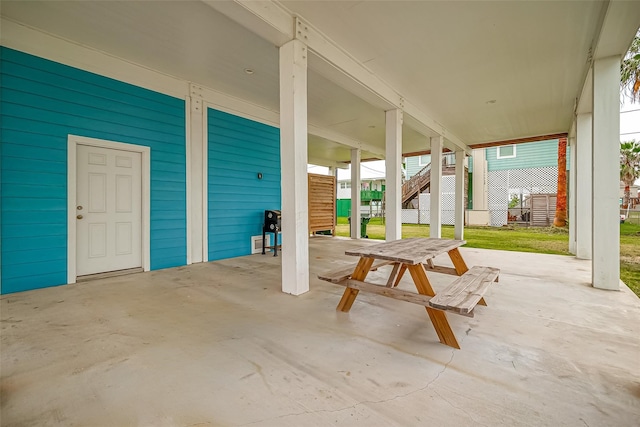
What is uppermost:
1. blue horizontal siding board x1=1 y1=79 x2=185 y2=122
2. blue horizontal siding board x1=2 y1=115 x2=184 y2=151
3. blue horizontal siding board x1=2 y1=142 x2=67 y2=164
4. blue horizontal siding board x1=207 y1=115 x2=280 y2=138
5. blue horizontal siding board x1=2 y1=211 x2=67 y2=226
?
blue horizontal siding board x1=207 y1=115 x2=280 y2=138

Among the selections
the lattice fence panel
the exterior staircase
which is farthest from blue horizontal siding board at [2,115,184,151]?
the lattice fence panel

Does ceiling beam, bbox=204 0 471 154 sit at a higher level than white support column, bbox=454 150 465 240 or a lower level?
higher

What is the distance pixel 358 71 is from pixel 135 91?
3497 mm

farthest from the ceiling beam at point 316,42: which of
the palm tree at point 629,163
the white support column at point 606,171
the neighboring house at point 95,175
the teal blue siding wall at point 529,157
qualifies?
the palm tree at point 629,163

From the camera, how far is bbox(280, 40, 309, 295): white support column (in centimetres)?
318

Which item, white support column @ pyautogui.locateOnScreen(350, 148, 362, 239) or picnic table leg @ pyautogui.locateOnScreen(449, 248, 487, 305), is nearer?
picnic table leg @ pyautogui.locateOnScreen(449, 248, 487, 305)

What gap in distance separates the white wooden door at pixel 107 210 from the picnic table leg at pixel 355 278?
3590 millimetres

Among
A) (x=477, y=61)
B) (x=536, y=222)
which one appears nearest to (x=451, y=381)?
(x=477, y=61)

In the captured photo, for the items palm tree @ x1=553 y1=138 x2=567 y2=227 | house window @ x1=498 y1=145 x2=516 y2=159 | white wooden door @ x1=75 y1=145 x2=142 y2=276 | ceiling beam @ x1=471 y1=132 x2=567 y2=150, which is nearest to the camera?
white wooden door @ x1=75 y1=145 x2=142 y2=276

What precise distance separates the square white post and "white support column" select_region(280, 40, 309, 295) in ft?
17.6

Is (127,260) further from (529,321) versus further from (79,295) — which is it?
(529,321)

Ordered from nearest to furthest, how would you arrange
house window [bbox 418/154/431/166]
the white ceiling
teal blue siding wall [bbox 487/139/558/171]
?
the white ceiling
teal blue siding wall [bbox 487/139/558/171]
house window [bbox 418/154/431/166]

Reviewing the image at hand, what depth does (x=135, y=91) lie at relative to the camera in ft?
13.8

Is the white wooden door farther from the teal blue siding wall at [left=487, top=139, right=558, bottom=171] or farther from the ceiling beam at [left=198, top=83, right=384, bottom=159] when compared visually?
the teal blue siding wall at [left=487, top=139, right=558, bottom=171]
